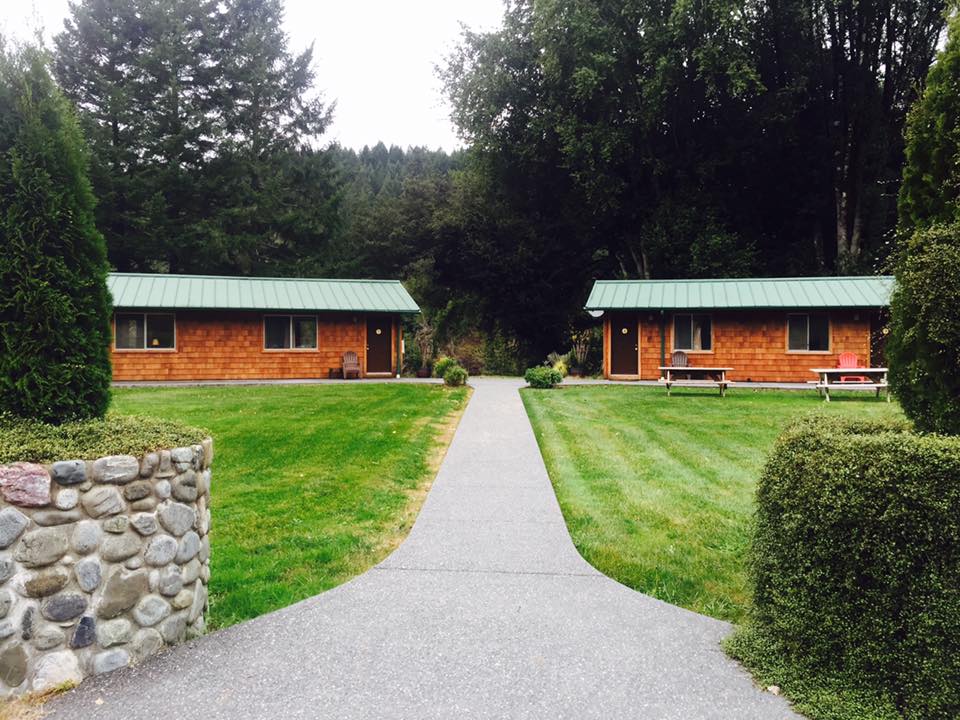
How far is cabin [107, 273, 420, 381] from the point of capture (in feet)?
66.5

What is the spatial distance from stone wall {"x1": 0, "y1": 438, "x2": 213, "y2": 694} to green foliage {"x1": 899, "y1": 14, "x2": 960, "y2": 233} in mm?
4641

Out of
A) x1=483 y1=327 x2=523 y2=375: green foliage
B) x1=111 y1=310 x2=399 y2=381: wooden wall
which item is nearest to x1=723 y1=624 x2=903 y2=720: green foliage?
x1=111 y1=310 x2=399 y2=381: wooden wall

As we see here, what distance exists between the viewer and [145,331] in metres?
20.4

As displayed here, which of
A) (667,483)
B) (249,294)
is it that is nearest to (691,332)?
(667,483)

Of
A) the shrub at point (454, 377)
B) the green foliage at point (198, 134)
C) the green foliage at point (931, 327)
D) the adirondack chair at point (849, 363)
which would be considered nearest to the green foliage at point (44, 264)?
the green foliage at point (931, 327)

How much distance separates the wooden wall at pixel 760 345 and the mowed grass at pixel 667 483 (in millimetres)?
5398

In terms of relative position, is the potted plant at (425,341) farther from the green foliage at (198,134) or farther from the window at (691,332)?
the window at (691,332)

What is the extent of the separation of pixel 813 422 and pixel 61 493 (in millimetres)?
4406

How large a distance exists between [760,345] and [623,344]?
177 inches

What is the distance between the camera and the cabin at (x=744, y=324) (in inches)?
789

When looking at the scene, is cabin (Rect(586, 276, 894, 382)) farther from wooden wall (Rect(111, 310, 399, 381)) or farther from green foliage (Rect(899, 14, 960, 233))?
green foliage (Rect(899, 14, 960, 233))

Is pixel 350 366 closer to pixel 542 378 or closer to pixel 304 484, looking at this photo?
pixel 542 378

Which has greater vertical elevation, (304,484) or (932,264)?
(932,264)

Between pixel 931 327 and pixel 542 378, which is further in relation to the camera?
pixel 542 378
